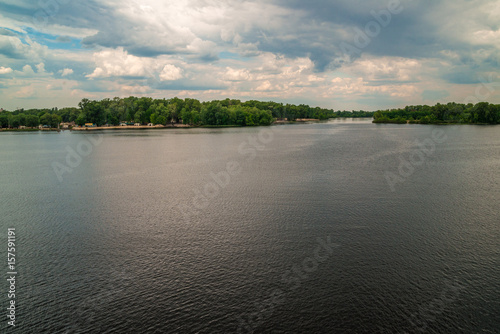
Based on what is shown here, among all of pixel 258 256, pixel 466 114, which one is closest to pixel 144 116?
pixel 466 114

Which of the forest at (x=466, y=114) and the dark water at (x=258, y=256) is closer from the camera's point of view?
the dark water at (x=258, y=256)

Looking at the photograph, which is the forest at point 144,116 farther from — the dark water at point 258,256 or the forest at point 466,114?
the dark water at point 258,256

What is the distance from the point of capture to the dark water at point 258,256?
1127 cm

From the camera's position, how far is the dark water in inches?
444

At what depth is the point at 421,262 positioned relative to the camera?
14922 mm

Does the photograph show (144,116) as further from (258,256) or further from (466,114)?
(258,256)

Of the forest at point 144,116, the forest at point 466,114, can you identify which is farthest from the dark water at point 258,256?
the forest at point 466,114

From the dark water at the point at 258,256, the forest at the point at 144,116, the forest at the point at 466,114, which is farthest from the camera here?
the forest at the point at 144,116

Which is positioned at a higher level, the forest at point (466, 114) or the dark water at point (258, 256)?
the forest at point (466, 114)

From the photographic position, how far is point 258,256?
51.1 feet

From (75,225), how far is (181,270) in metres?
10.5

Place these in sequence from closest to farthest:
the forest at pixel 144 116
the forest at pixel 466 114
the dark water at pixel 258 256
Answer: the dark water at pixel 258 256, the forest at pixel 466 114, the forest at pixel 144 116

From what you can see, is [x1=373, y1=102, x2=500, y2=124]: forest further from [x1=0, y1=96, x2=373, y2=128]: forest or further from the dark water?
the dark water

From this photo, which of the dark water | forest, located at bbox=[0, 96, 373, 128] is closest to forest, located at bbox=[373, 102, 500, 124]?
forest, located at bbox=[0, 96, 373, 128]
